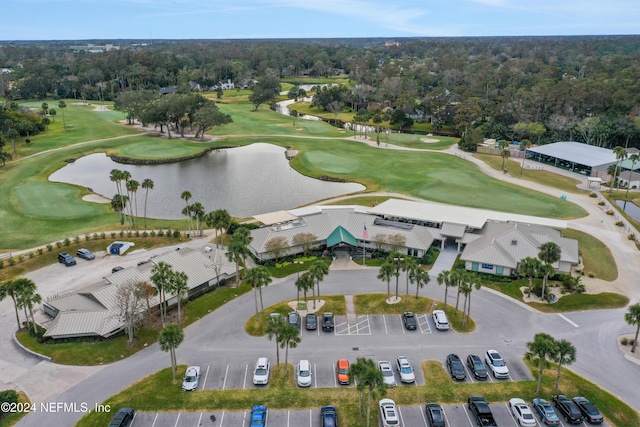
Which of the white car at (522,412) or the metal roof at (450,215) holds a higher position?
the metal roof at (450,215)

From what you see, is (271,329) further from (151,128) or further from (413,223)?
(151,128)

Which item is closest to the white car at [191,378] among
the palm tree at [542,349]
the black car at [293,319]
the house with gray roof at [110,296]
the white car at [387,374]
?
the house with gray roof at [110,296]

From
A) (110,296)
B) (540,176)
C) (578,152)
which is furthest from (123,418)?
(578,152)

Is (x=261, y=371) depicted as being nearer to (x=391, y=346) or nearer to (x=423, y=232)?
(x=391, y=346)

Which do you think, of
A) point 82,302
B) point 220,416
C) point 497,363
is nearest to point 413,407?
point 497,363

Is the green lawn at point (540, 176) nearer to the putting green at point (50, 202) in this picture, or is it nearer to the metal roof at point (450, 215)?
the metal roof at point (450, 215)

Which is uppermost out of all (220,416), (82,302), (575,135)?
(575,135)

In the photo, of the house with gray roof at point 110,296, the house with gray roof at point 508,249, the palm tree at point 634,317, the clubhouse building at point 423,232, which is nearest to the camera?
the palm tree at point 634,317

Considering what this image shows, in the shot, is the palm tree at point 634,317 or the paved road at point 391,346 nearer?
the paved road at point 391,346
